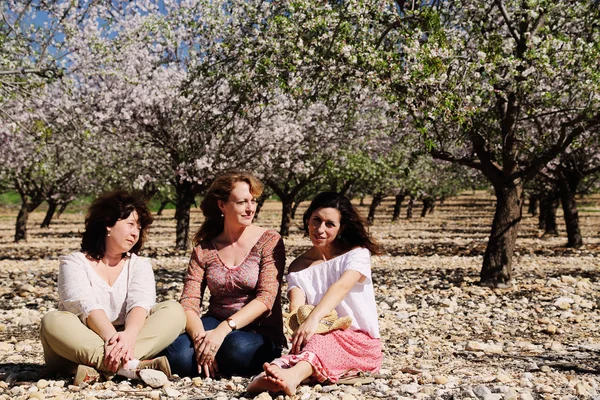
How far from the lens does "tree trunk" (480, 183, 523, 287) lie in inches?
510

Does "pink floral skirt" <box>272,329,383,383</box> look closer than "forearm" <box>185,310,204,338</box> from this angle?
Yes

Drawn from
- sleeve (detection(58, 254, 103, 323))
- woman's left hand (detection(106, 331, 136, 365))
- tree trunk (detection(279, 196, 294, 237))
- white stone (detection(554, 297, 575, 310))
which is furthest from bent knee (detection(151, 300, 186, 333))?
tree trunk (detection(279, 196, 294, 237))

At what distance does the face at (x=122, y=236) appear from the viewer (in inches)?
231

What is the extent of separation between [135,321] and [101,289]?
46 centimetres

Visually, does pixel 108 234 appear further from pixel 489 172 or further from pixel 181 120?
pixel 181 120

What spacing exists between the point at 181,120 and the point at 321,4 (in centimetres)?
979

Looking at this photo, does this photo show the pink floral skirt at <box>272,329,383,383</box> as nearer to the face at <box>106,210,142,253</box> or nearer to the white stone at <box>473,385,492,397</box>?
the white stone at <box>473,385,492,397</box>

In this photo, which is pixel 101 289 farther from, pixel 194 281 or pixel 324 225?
pixel 324 225

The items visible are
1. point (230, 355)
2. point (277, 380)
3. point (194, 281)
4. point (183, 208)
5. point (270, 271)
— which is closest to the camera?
point (277, 380)

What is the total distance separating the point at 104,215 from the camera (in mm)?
5883

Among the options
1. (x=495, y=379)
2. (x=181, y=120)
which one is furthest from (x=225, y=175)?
(x=181, y=120)

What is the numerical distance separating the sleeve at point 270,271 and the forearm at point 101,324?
49.4 inches

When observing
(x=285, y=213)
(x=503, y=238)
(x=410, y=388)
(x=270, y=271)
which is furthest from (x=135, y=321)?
(x=285, y=213)

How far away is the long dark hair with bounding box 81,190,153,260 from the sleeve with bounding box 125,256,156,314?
1.04 feet
